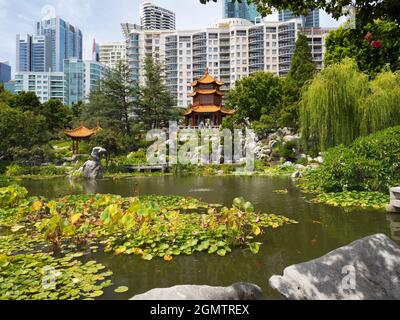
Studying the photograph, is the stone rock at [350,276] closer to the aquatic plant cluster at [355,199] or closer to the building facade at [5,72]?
the aquatic plant cluster at [355,199]

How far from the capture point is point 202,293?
2666mm

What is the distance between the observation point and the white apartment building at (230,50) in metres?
62.6

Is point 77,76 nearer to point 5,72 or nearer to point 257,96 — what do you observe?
point 5,72

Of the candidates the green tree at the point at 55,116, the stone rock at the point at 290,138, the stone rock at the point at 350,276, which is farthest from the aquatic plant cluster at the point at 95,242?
the green tree at the point at 55,116

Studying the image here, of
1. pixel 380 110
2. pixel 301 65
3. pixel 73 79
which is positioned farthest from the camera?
pixel 73 79

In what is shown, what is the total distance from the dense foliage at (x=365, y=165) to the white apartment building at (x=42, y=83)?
331ft

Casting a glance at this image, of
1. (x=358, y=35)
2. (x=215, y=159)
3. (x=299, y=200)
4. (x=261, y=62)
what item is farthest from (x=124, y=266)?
(x=261, y=62)

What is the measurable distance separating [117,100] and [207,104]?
964 cm

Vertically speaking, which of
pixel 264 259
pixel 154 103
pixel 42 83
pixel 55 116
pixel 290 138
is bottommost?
pixel 264 259

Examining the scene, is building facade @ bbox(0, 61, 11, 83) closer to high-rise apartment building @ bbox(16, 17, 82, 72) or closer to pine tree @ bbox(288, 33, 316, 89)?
high-rise apartment building @ bbox(16, 17, 82, 72)

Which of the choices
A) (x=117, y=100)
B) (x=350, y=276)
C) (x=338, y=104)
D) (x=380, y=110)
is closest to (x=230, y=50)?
(x=117, y=100)

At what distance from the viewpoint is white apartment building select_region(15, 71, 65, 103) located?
320 ft

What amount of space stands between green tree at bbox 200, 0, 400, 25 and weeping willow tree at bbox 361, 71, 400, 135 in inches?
330

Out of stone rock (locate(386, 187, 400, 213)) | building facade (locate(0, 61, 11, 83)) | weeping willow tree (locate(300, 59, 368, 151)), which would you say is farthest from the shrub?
building facade (locate(0, 61, 11, 83))
